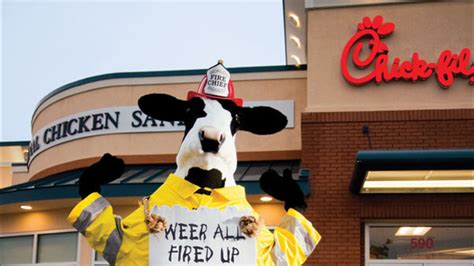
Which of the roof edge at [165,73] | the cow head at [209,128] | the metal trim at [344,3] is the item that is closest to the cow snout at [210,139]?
the cow head at [209,128]

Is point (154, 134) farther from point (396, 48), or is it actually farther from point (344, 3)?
point (396, 48)

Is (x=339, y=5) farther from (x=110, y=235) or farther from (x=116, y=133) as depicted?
(x=110, y=235)

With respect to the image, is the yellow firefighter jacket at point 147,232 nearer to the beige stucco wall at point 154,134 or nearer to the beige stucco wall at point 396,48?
the beige stucco wall at point 396,48

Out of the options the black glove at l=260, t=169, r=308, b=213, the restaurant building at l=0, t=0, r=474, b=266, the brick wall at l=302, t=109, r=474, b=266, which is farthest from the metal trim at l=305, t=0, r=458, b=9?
the black glove at l=260, t=169, r=308, b=213

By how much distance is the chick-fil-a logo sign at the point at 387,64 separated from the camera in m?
11.0

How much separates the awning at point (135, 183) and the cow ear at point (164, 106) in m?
4.42

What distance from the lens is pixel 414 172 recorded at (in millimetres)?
9391

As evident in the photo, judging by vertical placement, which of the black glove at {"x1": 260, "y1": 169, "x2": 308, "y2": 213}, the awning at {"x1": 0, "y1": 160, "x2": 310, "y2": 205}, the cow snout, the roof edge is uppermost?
the roof edge

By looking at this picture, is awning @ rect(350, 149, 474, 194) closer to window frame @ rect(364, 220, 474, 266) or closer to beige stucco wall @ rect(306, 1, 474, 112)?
window frame @ rect(364, 220, 474, 266)

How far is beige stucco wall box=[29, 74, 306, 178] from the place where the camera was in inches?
478

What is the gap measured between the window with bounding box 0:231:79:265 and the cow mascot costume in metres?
6.92

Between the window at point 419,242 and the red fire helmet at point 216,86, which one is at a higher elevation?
the red fire helmet at point 216,86

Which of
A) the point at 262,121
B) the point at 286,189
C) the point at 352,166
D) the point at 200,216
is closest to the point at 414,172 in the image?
the point at 352,166

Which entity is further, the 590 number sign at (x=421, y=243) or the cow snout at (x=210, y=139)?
the 590 number sign at (x=421, y=243)
